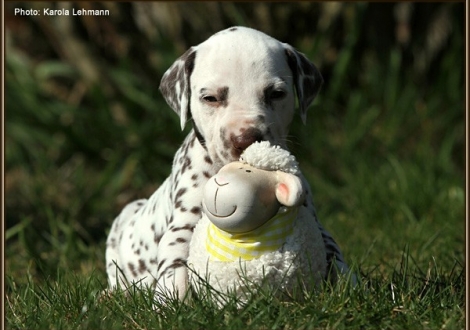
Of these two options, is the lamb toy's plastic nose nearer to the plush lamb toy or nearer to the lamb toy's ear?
the plush lamb toy

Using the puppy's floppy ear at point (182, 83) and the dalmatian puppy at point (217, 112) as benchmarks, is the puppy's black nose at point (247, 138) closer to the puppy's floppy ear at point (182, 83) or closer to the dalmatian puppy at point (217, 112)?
the dalmatian puppy at point (217, 112)

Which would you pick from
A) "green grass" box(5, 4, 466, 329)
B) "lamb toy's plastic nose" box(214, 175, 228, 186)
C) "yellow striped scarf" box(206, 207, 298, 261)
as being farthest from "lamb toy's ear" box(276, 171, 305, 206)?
"green grass" box(5, 4, 466, 329)

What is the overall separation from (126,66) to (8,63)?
170 centimetres

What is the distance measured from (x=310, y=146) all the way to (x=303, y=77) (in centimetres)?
429

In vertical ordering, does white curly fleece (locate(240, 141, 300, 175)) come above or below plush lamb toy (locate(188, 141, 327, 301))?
above

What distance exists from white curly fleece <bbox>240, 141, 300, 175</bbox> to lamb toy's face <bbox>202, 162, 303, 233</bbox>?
0.11 ft

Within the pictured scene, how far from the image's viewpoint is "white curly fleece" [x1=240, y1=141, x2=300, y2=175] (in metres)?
4.14

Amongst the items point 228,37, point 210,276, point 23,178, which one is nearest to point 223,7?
point 23,178

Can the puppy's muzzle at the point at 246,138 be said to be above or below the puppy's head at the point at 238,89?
below

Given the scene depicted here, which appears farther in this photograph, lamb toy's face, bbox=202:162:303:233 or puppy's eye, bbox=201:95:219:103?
puppy's eye, bbox=201:95:219:103

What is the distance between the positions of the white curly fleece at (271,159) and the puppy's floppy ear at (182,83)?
107 cm

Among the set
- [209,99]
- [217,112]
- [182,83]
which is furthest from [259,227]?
[182,83]

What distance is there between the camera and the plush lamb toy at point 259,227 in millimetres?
4035

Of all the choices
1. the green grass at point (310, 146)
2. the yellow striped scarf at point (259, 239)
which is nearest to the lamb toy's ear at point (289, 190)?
the yellow striped scarf at point (259, 239)
